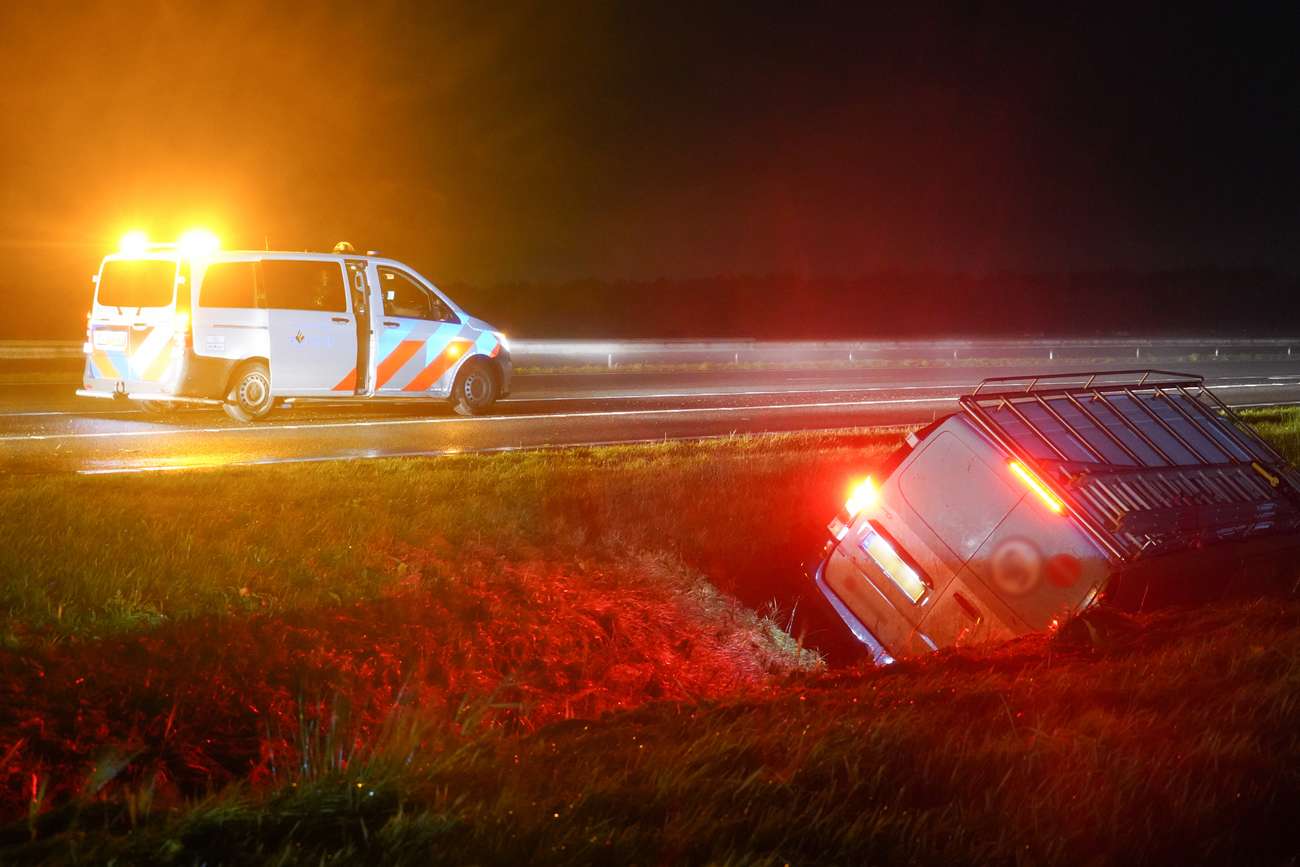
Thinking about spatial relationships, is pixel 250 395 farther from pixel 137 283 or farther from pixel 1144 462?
pixel 1144 462

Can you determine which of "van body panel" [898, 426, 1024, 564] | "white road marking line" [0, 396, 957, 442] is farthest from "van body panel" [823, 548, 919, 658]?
"white road marking line" [0, 396, 957, 442]

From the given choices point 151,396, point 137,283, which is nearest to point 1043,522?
point 151,396

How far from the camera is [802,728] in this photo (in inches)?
194

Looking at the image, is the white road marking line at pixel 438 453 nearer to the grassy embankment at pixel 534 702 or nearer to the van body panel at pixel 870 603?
the grassy embankment at pixel 534 702

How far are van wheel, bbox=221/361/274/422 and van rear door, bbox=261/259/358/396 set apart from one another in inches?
5.2

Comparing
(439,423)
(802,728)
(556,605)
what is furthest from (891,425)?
(802,728)

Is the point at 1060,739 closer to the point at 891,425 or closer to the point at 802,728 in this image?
the point at 802,728

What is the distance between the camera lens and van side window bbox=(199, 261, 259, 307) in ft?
45.5

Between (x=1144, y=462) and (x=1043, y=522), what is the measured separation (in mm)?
1365

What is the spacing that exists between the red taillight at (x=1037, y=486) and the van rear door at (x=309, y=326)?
9617 millimetres

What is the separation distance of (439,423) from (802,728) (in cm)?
1148

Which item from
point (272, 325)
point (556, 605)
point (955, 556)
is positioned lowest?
point (556, 605)

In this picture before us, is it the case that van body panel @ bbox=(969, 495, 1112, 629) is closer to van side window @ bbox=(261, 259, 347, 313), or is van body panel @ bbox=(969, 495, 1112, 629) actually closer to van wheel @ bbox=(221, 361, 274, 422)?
van side window @ bbox=(261, 259, 347, 313)

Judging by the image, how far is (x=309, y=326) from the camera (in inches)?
570
